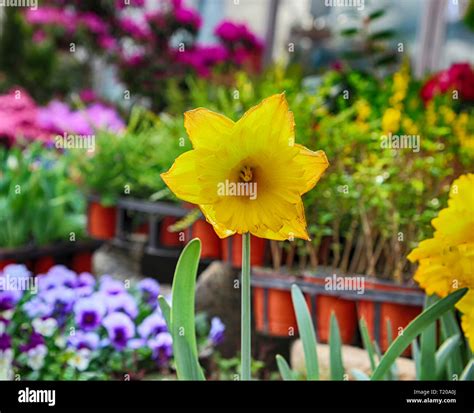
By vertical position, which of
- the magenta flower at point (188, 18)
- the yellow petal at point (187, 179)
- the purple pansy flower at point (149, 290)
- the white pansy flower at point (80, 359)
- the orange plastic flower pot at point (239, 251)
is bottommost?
the white pansy flower at point (80, 359)

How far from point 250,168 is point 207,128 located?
5 centimetres

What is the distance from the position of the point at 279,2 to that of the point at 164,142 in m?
1.85

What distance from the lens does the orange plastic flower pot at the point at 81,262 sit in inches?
93.4

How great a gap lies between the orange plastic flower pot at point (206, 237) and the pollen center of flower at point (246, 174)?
4.13 ft

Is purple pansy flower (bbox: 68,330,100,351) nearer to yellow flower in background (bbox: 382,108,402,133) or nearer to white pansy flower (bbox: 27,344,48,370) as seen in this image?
white pansy flower (bbox: 27,344,48,370)

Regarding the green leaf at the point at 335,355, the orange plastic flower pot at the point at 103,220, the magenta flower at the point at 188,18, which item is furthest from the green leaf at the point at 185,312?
the magenta flower at the point at 188,18

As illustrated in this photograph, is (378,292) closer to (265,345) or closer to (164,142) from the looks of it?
(265,345)

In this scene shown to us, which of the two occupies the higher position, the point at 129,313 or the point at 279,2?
the point at 279,2

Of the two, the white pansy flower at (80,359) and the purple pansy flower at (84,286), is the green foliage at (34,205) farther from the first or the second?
the white pansy flower at (80,359)

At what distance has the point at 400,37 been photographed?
130 inches

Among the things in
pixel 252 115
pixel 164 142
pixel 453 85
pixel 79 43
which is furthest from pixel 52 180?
pixel 79 43

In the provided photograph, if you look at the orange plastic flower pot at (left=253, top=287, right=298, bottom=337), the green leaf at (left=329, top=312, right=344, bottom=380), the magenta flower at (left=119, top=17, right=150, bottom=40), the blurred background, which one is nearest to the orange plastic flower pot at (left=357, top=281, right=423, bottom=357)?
the blurred background

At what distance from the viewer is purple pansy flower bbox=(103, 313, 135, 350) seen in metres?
1.61

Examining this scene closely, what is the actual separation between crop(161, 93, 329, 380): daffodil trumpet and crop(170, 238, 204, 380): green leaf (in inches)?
3.1
